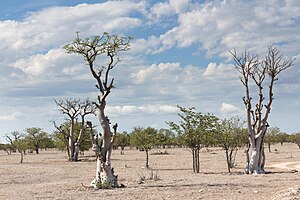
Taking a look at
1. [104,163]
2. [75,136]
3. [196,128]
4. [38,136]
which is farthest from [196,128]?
[38,136]

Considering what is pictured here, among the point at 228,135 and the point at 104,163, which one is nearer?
the point at 104,163

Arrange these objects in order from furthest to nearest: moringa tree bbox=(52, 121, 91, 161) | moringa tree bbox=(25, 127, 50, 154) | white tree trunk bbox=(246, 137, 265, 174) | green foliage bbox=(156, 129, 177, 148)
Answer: moringa tree bbox=(25, 127, 50, 154), moringa tree bbox=(52, 121, 91, 161), green foliage bbox=(156, 129, 177, 148), white tree trunk bbox=(246, 137, 265, 174)

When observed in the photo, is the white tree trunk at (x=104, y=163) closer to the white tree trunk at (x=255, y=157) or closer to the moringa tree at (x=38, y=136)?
the white tree trunk at (x=255, y=157)

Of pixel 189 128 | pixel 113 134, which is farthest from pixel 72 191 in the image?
pixel 189 128

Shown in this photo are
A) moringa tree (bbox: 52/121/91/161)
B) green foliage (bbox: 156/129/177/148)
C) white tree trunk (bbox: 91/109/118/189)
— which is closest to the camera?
white tree trunk (bbox: 91/109/118/189)

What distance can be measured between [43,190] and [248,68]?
60.0ft

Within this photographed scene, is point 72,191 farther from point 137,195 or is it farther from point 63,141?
point 63,141

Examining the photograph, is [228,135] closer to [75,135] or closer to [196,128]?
[196,128]

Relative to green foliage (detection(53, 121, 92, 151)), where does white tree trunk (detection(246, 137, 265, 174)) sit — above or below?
below

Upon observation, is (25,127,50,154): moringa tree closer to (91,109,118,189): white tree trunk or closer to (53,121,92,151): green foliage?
(53,121,92,151): green foliage

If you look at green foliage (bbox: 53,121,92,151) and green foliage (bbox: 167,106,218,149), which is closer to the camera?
green foliage (bbox: 167,106,218,149)

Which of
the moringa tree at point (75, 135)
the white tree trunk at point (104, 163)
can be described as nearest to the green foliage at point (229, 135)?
the white tree trunk at point (104, 163)

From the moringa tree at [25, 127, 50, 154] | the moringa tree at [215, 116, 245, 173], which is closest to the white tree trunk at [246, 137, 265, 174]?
the moringa tree at [215, 116, 245, 173]

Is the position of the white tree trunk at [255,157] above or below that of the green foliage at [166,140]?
below
